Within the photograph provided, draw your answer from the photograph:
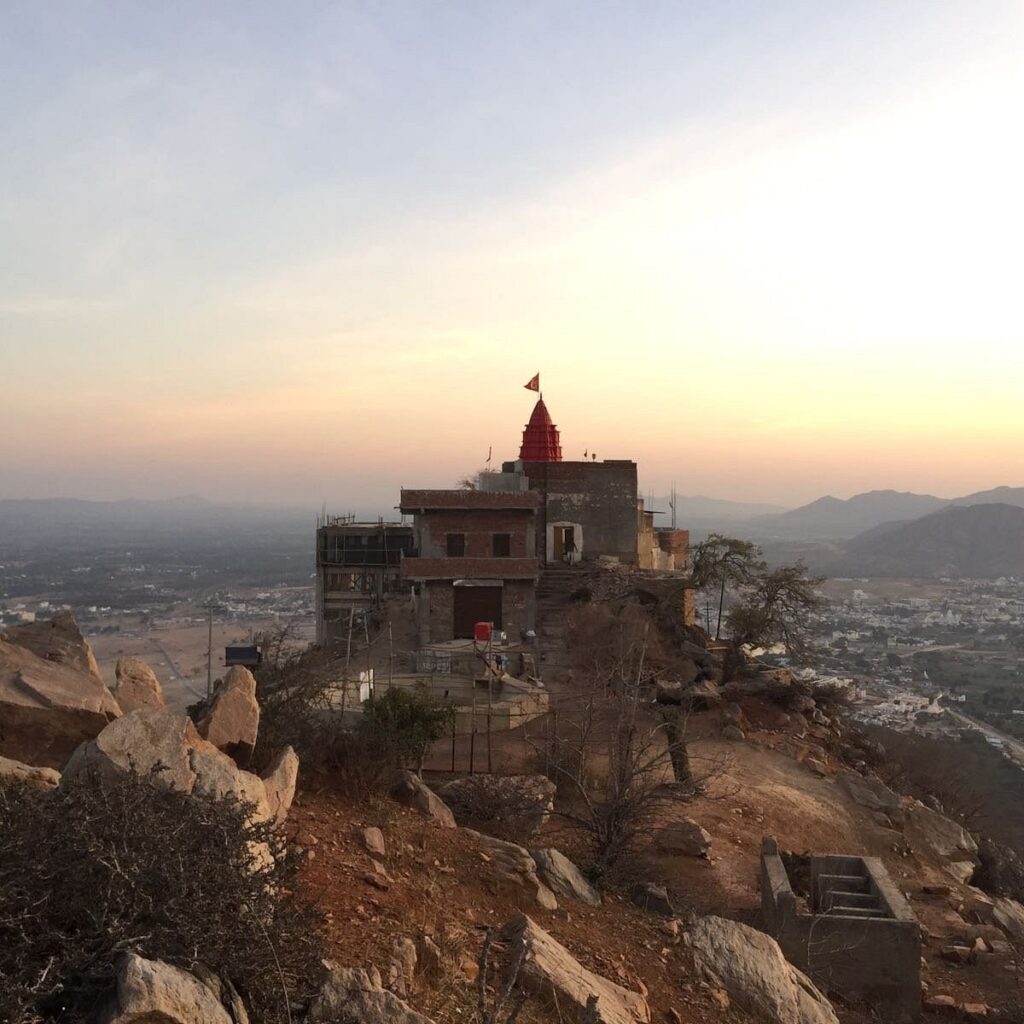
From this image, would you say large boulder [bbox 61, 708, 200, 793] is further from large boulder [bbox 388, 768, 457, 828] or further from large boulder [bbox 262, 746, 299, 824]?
large boulder [bbox 388, 768, 457, 828]

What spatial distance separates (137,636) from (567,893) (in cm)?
5968

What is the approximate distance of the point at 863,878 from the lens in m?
11.1

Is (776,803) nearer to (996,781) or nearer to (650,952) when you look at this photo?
(650,952)

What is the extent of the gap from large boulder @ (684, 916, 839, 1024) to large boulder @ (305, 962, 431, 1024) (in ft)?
11.9

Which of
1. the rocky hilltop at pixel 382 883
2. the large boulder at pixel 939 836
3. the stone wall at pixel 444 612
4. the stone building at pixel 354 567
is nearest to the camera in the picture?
the rocky hilltop at pixel 382 883

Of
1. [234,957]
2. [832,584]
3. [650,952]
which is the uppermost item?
[234,957]

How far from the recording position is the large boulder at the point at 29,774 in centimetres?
635

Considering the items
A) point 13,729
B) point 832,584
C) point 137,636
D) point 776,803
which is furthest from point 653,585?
point 832,584

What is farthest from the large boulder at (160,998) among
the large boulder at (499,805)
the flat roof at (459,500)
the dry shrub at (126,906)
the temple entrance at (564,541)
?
the temple entrance at (564,541)

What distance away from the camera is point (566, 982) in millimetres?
6312

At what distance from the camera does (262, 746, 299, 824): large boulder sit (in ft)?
26.1

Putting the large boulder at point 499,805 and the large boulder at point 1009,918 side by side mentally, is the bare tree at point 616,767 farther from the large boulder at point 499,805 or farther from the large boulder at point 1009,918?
the large boulder at point 1009,918

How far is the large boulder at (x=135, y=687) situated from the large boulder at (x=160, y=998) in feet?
17.7

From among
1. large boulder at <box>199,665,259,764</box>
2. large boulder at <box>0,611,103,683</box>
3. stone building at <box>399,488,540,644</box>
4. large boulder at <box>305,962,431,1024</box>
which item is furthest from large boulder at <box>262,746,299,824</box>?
stone building at <box>399,488,540,644</box>
